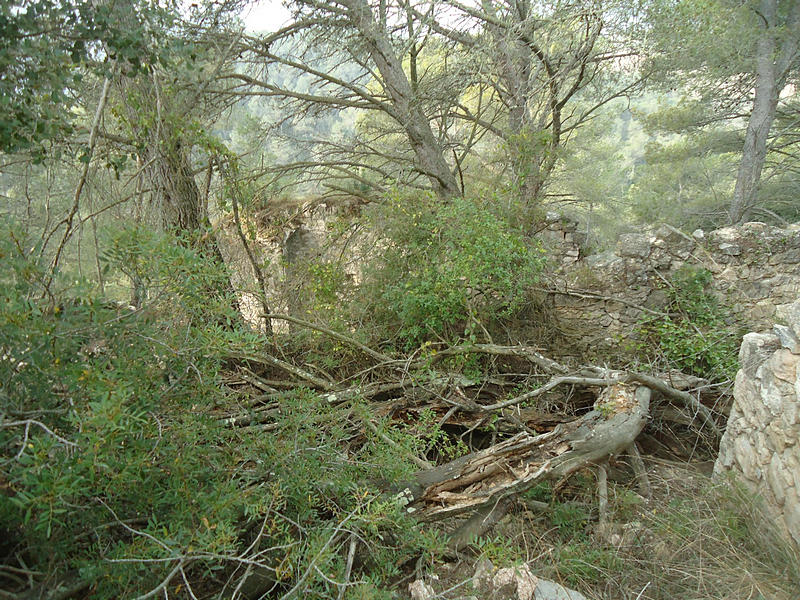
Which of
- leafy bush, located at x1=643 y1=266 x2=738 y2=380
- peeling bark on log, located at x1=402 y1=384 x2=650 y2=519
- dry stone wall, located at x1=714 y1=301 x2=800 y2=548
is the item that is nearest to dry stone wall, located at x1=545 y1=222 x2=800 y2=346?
leafy bush, located at x1=643 y1=266 x2=738 y2=380

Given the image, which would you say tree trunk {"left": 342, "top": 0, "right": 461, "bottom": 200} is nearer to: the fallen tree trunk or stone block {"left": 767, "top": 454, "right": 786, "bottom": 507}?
the fallen tree trunk

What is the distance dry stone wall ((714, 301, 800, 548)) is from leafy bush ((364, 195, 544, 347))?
7.09 feet

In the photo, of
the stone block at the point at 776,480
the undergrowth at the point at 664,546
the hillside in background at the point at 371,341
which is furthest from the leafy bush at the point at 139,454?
the stone block at the point at 776,480

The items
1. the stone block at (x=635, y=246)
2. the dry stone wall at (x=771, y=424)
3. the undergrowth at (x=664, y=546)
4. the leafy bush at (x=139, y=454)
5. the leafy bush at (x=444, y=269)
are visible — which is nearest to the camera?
the leafy bush at (x=139, y=454)

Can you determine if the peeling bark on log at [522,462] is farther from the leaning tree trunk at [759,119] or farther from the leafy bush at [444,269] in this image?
the leaning tree trunk at [759,119]

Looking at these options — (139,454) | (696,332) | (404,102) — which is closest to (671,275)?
(696,332)

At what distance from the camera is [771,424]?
2.84 metres

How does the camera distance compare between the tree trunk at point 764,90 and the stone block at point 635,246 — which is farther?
the tree trunk at point 764,90

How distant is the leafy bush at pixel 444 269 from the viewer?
15.7 ft

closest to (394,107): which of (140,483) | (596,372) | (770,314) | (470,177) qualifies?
(470,177)

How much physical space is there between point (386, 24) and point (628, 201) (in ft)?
35.2

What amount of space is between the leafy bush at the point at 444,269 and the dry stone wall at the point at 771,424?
2.16 m

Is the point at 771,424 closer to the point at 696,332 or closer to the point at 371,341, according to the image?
the point at 696,332

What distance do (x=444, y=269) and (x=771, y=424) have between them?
283 centimetres
